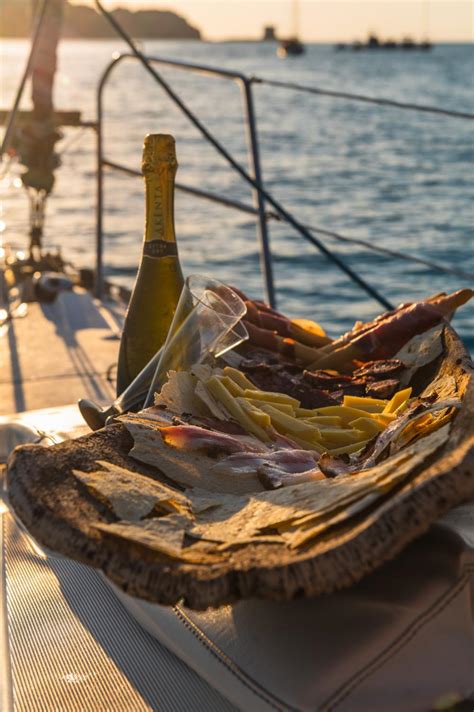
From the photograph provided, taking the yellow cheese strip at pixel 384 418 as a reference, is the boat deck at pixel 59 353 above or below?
below

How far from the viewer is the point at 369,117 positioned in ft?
93.4

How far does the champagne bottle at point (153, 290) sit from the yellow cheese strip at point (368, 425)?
0.49 metres

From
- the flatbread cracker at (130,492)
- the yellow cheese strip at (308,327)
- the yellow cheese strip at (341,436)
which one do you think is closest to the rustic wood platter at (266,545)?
the flatbread cracker at (130,492)

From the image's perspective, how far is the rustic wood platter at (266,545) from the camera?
90cm

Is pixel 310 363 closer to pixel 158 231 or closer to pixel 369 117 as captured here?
pixel 158 231

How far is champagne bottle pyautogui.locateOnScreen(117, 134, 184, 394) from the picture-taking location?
5.41 feet

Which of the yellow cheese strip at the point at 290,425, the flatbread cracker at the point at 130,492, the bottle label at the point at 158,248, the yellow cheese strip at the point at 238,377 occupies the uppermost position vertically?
the bottle label at the point at 158,248

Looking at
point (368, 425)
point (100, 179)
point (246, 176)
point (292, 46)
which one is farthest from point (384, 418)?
point (292, 46)

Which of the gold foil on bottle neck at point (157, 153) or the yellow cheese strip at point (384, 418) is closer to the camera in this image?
the yellow cheese strip at point (384, 418)

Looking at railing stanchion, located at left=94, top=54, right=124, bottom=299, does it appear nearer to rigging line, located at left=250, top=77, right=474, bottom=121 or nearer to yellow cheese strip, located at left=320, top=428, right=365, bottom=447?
rigging line, located at left=250, top=77, right=474, bottom=121

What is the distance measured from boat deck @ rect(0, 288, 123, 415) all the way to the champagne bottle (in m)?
0.66

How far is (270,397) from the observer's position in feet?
4.69

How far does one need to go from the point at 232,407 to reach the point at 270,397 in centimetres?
10

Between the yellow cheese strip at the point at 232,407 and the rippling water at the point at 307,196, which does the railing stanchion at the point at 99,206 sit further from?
the yellow cheese strip at the point at 232,407
